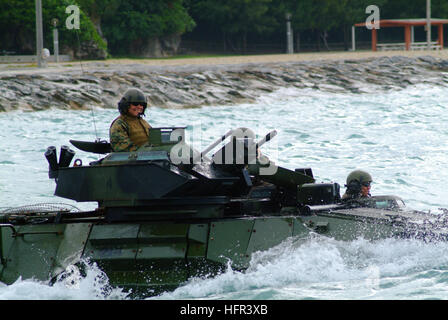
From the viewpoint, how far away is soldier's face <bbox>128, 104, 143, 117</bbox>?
35.3 ft

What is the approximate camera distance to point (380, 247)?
1010 cm

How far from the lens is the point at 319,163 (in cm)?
2081

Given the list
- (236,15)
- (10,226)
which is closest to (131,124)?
(10,226)

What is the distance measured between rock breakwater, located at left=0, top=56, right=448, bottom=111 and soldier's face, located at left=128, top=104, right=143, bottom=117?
13216mm

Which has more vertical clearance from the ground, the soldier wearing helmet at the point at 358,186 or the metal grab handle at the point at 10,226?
the soldier wearing helmet at the point at 358,186

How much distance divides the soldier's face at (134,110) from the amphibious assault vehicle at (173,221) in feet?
2.15

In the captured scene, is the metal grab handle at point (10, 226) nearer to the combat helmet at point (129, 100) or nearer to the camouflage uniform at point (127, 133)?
the camouflage uniform at point (127, 133)

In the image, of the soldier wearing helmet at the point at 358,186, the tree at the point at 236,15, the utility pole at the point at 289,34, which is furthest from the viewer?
the utility pole at the point at 289,34

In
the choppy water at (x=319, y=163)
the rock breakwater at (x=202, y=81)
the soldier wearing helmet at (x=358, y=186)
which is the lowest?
the choppy water at (x=319, y=163)

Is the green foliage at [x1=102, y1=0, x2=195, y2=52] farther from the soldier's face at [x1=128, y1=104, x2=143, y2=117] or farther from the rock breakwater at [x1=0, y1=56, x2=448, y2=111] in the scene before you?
the soldier's face at [x1=128, y1=104, x2=143, y2=117]

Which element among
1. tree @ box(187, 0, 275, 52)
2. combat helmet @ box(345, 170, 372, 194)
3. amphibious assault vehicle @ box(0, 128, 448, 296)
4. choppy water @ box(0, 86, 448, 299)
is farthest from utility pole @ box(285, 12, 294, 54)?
amphibious assault vehicle @ box(0, 128, 448, 296)

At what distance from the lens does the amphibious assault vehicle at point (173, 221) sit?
9875 mm

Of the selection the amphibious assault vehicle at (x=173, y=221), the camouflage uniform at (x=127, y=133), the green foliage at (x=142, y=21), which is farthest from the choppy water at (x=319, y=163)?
the green foliage at (x=142, y=21)

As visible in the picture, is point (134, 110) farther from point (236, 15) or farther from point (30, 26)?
point (236, 15)
